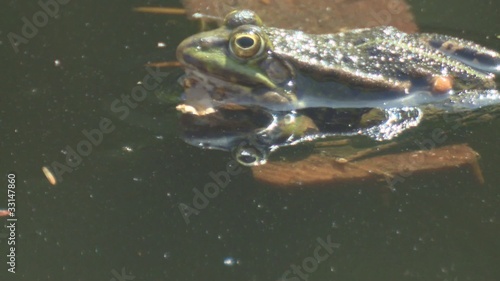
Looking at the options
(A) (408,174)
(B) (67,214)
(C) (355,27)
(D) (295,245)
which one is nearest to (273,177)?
(D) (295,245)

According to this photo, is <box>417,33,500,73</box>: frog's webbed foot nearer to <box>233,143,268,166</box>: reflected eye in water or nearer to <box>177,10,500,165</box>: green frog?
<box>177,10,500,165</box>: green frog

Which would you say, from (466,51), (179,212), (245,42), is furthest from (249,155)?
(466,51)

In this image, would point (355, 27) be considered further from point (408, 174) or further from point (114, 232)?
point (114, 232)

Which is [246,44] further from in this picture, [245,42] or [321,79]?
[321,79]

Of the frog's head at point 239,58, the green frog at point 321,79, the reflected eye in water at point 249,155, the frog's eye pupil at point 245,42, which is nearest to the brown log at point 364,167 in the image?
the reflected eye in water at point 249,155

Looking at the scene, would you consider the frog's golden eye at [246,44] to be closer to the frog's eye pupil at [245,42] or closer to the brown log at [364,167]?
the frog's eye pupil at [245,42]
